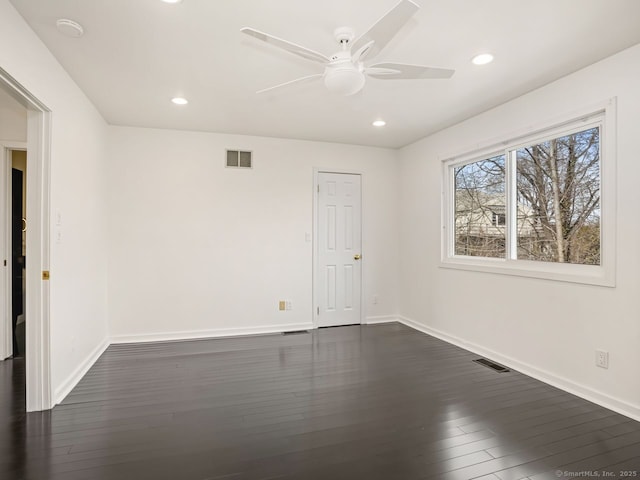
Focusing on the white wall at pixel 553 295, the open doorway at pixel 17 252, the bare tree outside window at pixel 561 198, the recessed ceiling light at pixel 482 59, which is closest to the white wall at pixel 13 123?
the open doorway at pixel 17 252

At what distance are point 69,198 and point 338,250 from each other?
319 cm

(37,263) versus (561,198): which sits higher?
(561,198)

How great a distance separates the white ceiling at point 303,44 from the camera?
6.75 ft

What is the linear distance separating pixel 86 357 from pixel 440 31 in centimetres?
401

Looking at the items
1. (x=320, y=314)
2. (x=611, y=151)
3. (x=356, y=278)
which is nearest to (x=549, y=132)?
(x=611, y=151)

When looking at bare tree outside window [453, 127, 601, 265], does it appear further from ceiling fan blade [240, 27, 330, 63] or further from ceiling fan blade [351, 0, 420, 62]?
ceiling fan blade [240, 27, 330, 63]

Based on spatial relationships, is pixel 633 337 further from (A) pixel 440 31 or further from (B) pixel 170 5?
(B) pixel 170 5

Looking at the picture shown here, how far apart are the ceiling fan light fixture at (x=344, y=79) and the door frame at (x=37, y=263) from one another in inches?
80.0

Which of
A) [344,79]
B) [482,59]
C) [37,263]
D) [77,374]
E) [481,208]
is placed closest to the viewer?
[344,79]

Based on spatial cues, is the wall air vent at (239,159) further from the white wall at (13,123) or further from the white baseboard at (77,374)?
the white baseboard at (77,374)

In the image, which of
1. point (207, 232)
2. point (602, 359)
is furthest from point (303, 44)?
point (602, 359)

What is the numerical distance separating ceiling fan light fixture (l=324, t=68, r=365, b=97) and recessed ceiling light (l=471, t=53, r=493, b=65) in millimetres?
1092

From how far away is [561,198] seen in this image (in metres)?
3.11

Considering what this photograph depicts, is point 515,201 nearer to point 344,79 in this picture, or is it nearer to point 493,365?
point 493,365
